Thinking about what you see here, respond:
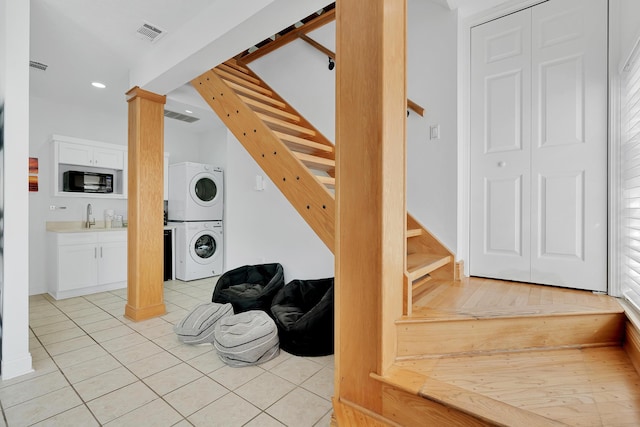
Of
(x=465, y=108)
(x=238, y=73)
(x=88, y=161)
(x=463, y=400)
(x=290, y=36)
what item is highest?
(x=290, y=36)

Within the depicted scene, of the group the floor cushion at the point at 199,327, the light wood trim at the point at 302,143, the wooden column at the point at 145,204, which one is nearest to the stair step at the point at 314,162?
the light wood trim at the point at 302,143

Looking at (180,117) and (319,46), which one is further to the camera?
(180,117)

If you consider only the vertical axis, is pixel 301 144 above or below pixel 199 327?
above

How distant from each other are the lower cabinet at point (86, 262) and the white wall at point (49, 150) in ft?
0.89

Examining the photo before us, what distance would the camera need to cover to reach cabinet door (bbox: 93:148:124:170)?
14.3 feet

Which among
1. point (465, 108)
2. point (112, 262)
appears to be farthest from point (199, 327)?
point (465, 108)

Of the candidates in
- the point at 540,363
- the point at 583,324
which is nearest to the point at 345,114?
the point at 540,363

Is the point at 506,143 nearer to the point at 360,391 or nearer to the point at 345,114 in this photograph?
the point at 345,114

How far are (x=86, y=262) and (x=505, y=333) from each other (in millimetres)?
4676

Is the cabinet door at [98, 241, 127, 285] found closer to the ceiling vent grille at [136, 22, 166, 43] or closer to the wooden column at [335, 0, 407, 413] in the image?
the ceiling vent grille at [136, 22, 166, 43]

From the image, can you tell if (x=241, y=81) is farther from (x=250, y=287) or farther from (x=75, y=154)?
(x=75, y=154)

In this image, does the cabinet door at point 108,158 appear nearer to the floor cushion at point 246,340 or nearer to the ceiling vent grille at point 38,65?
the ceiling vent grille at point 38,65

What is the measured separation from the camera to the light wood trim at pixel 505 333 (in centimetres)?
147

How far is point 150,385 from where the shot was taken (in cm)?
195
